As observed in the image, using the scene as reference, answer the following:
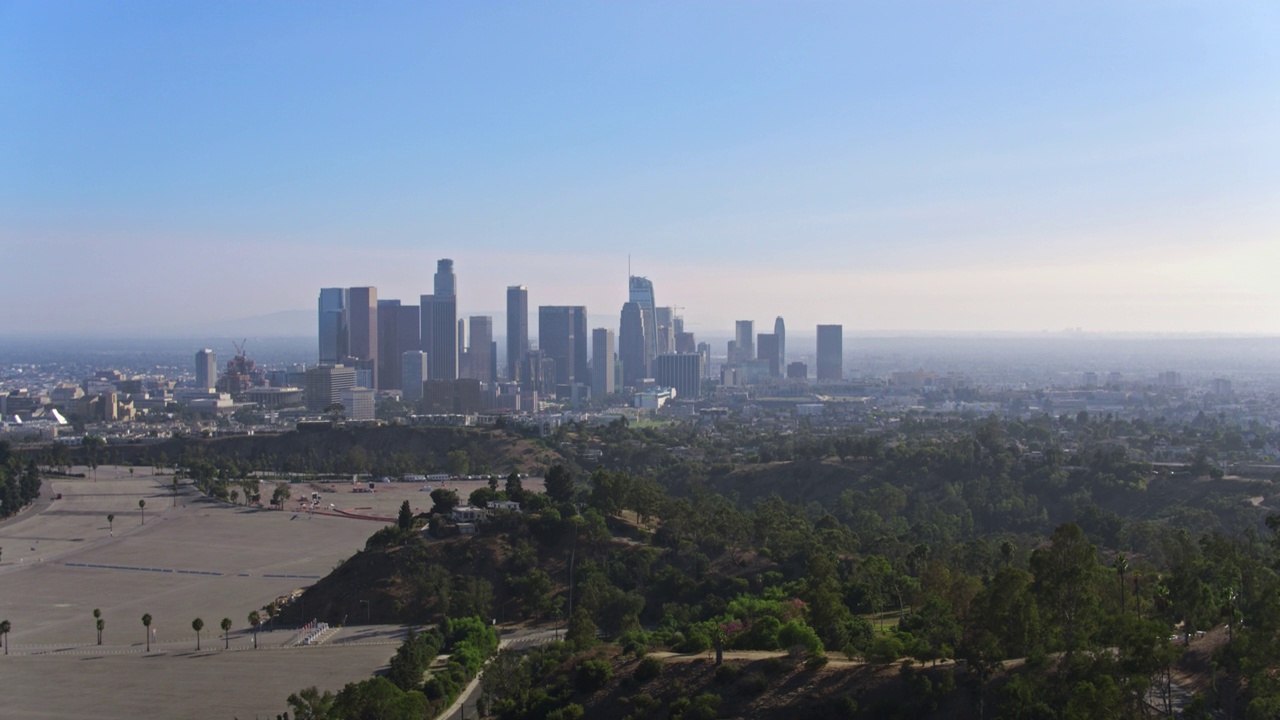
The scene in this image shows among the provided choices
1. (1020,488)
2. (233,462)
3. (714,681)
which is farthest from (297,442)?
(714,681)

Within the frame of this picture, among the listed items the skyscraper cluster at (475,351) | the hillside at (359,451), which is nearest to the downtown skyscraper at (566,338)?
the skyscraper cluster at (475,351)

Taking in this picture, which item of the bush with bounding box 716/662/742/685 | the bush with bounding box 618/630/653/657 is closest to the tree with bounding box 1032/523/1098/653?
the bush with bounding box 716/662/742/685

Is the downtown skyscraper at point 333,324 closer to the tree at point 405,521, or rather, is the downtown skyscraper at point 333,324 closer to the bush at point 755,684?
the tree at point 405,521

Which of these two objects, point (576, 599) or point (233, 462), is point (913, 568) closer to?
point (576, 599)

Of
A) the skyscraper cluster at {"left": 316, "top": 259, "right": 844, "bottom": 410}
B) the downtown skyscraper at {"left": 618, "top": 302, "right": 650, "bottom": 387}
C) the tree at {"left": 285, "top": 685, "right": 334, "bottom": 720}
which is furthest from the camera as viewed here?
the downtown skyscraper at {"left": 618, "top": 302, "right": 650, "bottom": 387}

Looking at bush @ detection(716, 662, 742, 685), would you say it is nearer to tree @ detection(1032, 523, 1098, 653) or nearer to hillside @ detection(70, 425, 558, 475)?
tree @ detection(1032, 523, 1098, 653)
